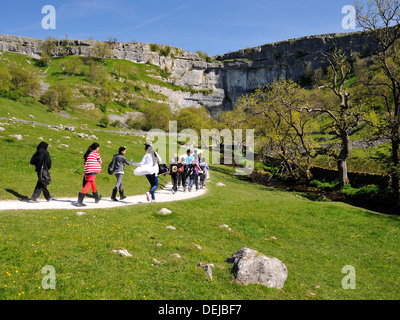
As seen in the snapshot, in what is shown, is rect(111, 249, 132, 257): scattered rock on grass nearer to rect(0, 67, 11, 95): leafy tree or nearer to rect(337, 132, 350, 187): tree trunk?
→ rect(337, 132, 350, 187): tree trunk

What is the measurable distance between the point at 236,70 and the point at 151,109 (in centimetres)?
10836

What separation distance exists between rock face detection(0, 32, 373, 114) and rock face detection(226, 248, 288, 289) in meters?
152

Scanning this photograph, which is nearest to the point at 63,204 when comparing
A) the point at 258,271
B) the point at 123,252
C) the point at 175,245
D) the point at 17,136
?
the point at 123,252

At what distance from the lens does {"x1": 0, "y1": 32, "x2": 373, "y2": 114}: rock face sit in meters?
157

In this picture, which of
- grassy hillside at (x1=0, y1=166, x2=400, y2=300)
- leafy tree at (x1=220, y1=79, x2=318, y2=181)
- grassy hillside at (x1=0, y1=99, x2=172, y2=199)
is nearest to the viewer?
grassy hillside at (x1=0, y1=166, x2=400, y2=300)

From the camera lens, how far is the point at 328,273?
10742 millimetres

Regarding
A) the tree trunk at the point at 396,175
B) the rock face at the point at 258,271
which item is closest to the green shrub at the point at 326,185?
the tree trunk at the point at 396,175

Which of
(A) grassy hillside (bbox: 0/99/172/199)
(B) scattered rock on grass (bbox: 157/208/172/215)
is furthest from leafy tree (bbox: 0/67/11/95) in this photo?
(B) scattered rock on grass (bbox: 157/208/172/215)

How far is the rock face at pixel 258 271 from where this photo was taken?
8.14 m

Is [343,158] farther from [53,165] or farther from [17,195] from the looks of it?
[17,195]

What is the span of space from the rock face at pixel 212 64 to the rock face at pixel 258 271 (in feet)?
500

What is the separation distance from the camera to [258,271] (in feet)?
27.2

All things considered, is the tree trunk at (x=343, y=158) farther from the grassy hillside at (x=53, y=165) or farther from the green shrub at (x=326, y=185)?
the grassy hillside at (x=53, y=165)
